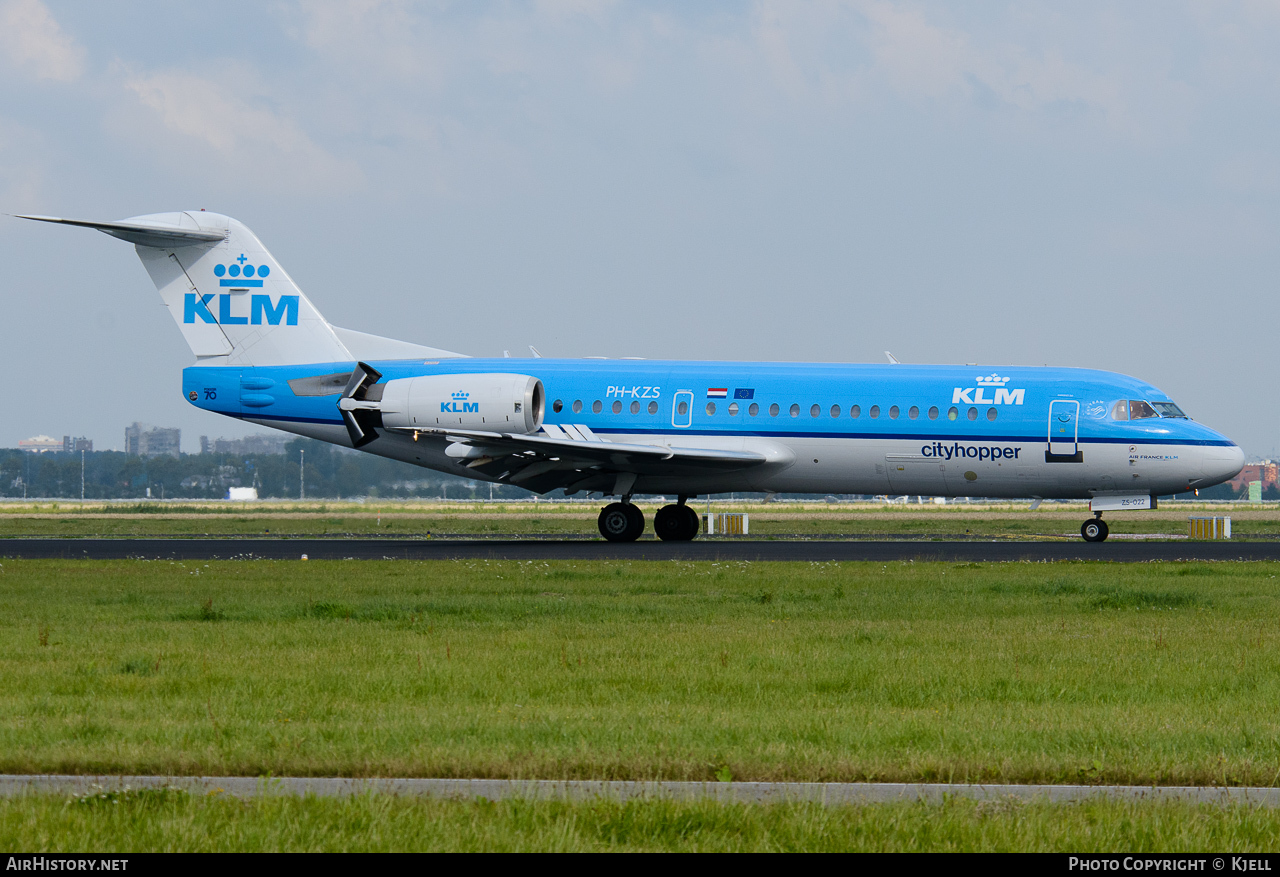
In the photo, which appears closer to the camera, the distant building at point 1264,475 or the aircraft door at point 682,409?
the aircraft door at point 682,409

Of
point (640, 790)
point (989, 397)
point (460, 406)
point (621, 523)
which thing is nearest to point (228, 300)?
point (460, 406)

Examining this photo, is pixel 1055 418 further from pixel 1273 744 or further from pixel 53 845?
pixel 53 845

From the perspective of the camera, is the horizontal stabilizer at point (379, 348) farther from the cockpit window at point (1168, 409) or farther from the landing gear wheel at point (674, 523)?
the cockpit window at point (1168, 409)

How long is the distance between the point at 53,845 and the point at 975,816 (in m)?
4.56

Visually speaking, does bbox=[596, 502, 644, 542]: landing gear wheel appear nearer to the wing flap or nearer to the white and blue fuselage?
the white and blue fuselage

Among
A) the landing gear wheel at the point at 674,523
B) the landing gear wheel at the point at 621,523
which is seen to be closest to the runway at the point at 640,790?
the landing gear wheel at the point at 621,523

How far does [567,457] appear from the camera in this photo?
31.5m

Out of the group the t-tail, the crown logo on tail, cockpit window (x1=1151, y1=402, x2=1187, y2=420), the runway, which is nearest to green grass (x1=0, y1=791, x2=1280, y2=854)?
the runway

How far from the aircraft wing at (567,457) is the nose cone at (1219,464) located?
32.4ft

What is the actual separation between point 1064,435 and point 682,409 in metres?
8.73

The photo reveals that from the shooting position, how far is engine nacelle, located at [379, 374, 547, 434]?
32.2 metres

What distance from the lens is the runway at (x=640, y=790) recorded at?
7488 mm

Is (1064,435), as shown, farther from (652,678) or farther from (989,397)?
(652,678)

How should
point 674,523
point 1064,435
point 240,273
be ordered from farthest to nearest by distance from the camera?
point 240,273 < point 674,523 < point 1064,435
